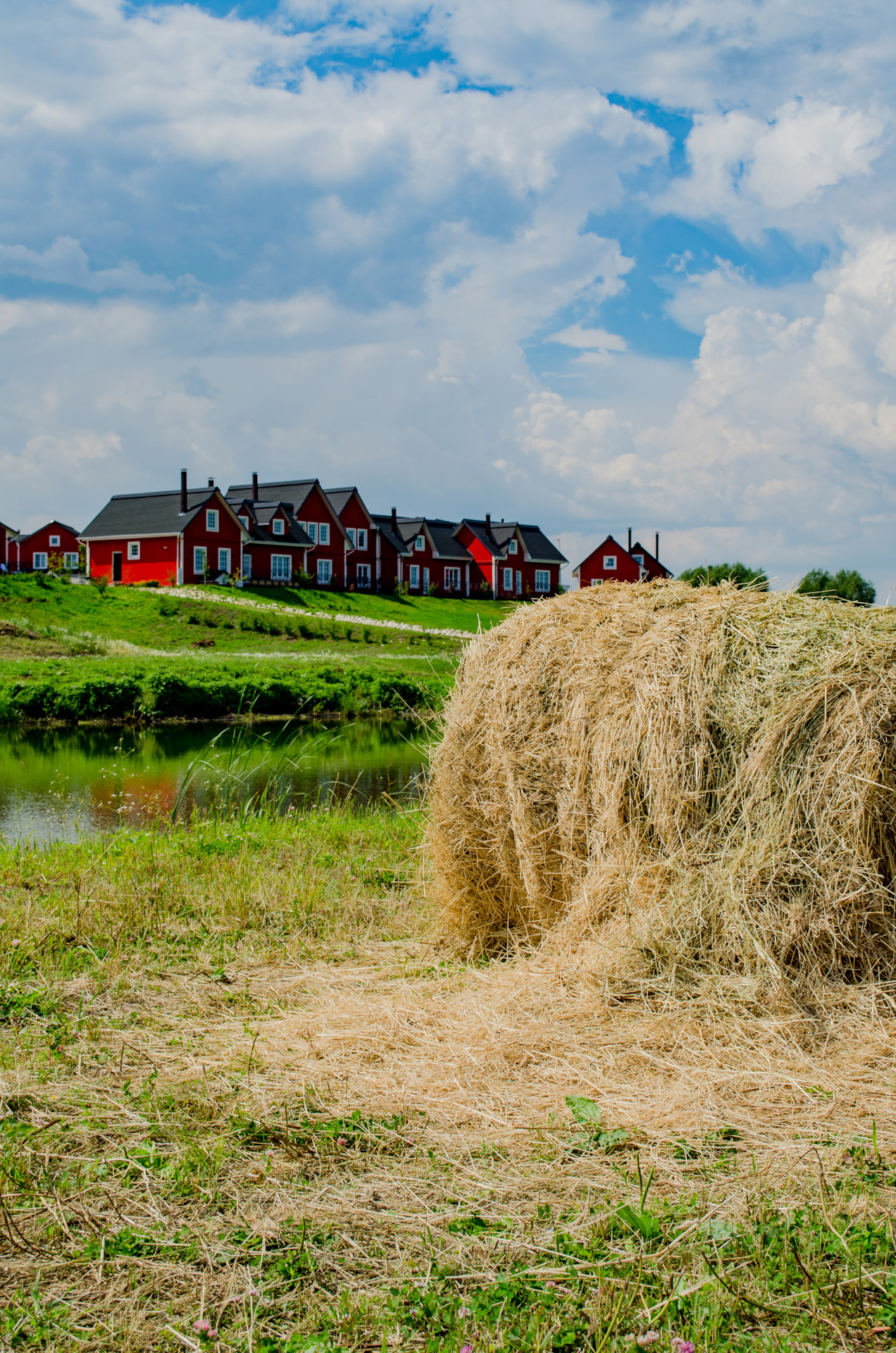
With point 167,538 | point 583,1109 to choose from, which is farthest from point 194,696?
point 167,538

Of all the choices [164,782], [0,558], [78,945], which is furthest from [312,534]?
[78,945]

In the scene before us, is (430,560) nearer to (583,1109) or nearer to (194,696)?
(194,696)

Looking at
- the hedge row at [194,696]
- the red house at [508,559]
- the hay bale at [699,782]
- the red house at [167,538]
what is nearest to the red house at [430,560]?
the red house at [508,559]

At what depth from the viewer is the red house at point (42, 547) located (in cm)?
7600

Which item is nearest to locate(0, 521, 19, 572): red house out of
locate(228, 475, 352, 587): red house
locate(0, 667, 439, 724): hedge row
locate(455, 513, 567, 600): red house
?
locate(228, 475, 352, 587): red house

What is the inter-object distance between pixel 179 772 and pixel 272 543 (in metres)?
43.8

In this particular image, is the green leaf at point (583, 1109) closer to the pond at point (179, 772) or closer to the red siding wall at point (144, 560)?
the pond at point (179, 772)

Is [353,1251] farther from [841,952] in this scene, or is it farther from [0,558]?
[0,558]

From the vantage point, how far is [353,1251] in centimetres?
309

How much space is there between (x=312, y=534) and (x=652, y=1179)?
60993mm

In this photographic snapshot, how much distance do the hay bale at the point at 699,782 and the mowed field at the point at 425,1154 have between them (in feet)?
1.04

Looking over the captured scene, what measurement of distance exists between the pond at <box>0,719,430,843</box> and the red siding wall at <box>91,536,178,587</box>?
33.2m

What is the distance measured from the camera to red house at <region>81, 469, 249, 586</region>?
54.4 metres

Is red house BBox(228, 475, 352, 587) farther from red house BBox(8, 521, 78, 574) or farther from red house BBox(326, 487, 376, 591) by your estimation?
red house BBox(8, 521, 78, 574)
